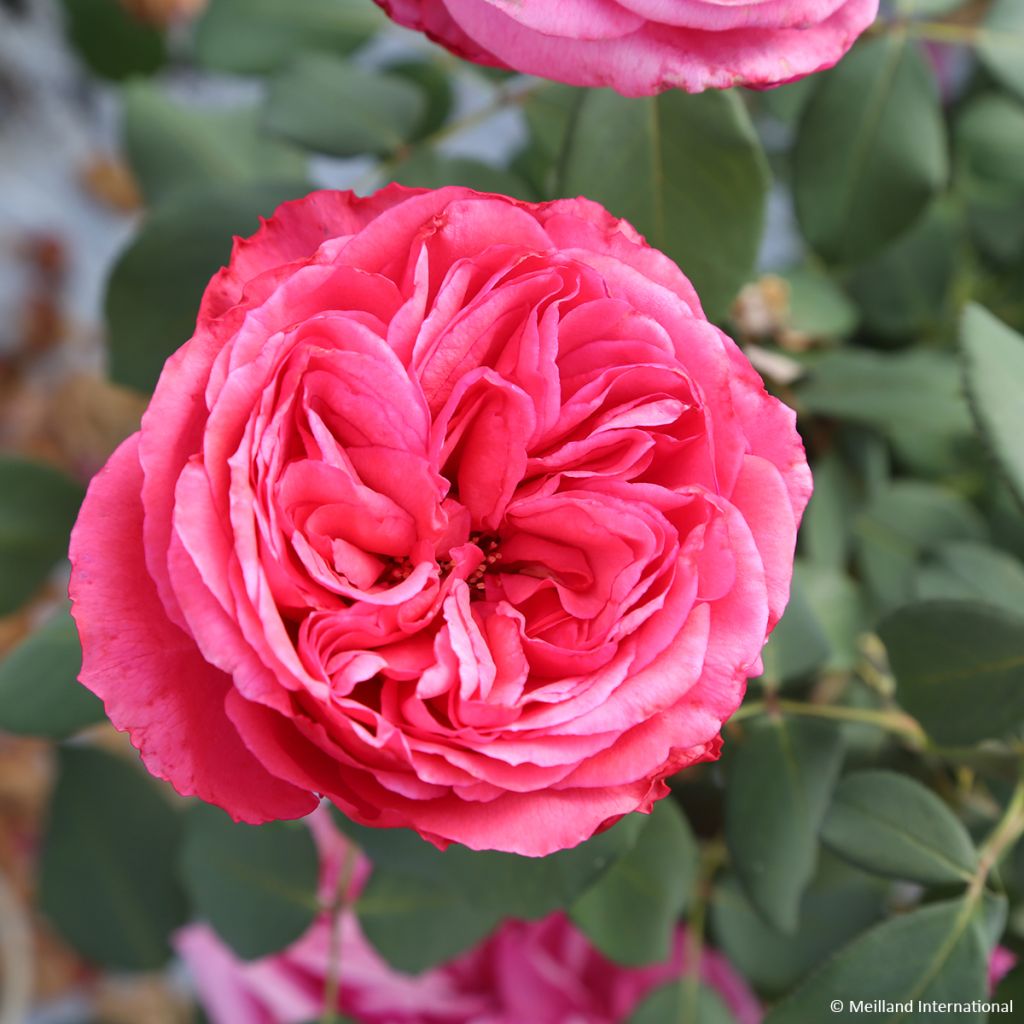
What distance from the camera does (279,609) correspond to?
0.71 feet

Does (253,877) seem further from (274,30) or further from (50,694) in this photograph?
(274,30)

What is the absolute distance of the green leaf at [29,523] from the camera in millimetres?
432

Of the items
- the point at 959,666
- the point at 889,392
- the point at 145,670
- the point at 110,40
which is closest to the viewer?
the point at 145,670

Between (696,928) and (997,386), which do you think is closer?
(997,386)

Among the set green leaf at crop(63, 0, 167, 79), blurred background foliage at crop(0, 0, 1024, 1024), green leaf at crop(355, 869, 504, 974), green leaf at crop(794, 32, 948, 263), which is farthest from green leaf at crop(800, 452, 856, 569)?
green leaf at crop(63, 0, 167, 79)

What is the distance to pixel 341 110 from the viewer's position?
391 millimetres

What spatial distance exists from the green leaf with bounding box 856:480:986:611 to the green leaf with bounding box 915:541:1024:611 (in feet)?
0.08

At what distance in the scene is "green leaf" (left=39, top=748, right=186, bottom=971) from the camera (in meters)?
0.50

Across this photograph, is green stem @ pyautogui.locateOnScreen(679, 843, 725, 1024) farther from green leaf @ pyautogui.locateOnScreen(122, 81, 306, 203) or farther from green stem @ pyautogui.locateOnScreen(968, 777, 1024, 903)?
green leaf @ pyautogui.locateOnScreen(122, 81, 306, 203)

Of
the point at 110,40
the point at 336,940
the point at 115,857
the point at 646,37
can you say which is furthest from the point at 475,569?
the point at 110,40

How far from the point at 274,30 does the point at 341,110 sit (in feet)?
0.29

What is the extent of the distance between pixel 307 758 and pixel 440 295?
0.34 feet

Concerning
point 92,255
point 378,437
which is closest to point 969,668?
point 378,437

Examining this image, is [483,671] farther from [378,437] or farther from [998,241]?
[998,241]
